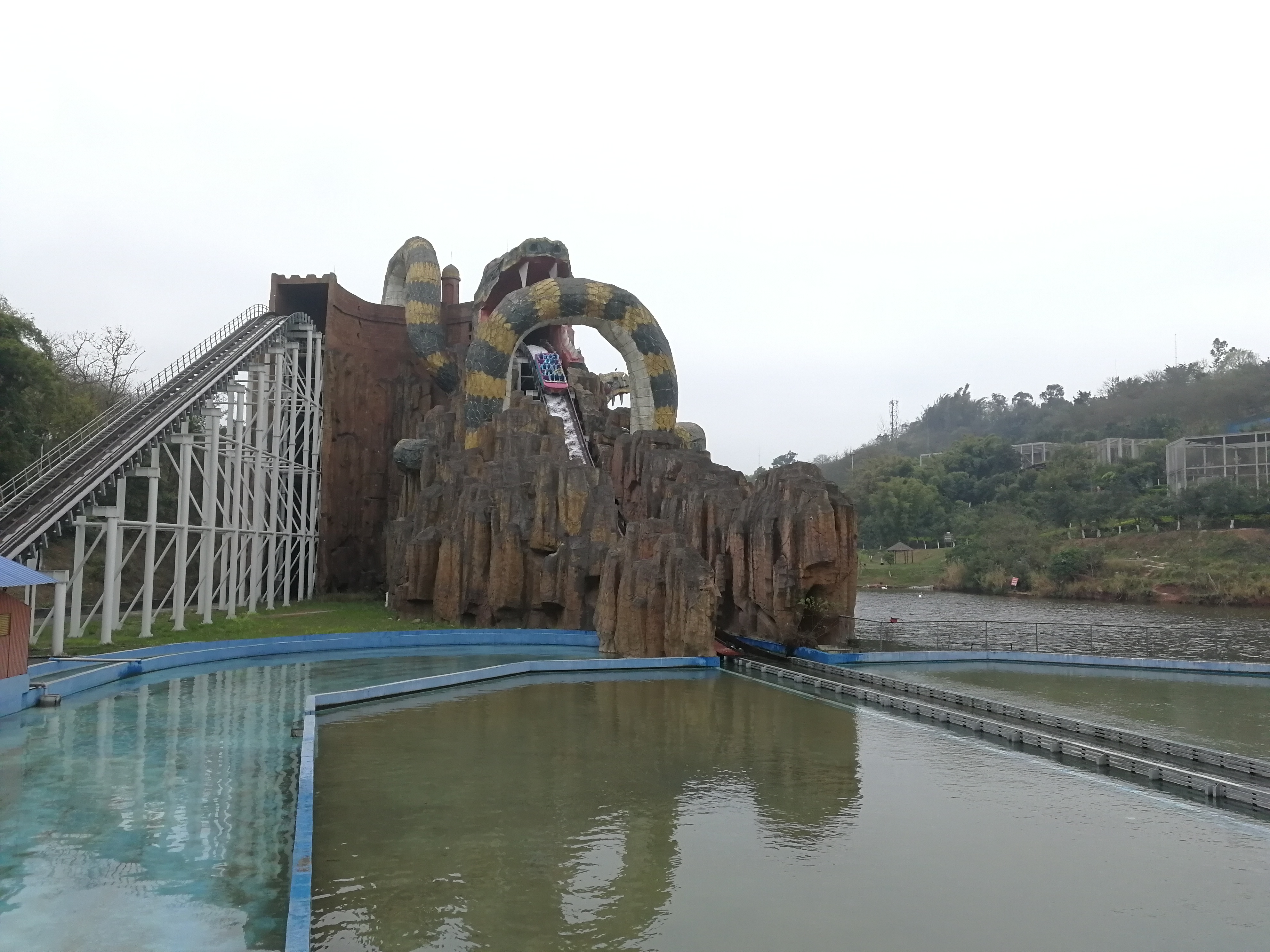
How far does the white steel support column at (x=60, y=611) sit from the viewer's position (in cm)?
1548

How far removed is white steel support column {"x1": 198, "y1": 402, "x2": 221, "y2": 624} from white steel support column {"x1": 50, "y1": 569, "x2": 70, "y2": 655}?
440cm

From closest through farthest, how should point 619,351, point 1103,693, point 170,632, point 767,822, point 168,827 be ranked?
point 168,827, point 767,822, point 1103,693, point 170,632, point 619,351

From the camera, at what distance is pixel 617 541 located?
2173cm

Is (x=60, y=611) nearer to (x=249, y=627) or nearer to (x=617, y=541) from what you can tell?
(x=249, y=627)

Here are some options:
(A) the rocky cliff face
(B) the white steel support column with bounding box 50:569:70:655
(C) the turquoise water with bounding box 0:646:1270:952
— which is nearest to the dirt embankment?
(A) the rocky cliff face

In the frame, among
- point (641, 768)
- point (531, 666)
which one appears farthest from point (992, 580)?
point (641, 768)

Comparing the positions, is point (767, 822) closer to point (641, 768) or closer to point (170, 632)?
point (641, 768)

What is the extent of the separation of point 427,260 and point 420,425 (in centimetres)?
798

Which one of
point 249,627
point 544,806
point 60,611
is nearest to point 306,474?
point 249,627

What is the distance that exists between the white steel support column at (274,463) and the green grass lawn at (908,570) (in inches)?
1665

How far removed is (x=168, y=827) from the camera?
25.9ft

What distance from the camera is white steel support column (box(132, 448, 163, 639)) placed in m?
18.3

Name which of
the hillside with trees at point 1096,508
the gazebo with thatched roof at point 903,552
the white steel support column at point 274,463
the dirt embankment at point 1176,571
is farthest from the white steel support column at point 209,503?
the gazebo with thatched roof at point 903,552

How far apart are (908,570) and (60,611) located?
55885mm
